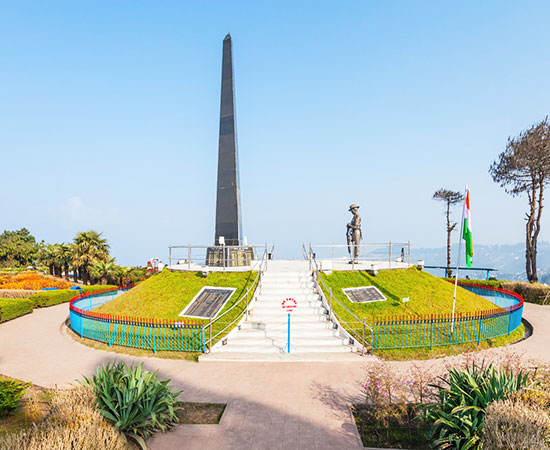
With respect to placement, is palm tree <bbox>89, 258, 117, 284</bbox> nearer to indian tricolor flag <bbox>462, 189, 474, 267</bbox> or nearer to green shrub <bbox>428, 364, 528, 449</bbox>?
indian tricolor flag <bbox>462, 189, 474, 267</bbox>

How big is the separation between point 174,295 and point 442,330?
1290 cm

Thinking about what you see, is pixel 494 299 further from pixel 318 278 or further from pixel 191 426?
pixel 191 426

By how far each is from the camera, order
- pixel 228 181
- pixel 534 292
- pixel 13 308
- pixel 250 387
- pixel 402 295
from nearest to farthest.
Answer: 1. pixel 250 387
2. pixel 402 295
3. pixel 13 308
4. pixel 228 181
5. pixel 534 292

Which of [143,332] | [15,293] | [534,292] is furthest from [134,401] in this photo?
[534,292]

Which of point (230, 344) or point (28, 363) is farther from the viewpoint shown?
point (230, 344)

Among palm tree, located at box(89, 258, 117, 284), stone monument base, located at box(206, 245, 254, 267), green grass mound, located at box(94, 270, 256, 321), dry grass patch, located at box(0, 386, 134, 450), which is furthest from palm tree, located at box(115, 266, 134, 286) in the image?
dry grass patch, located at box(0, 386, 134, 450)

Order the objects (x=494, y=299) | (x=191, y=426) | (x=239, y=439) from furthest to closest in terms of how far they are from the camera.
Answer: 1. (x=494, y=299)
2. (x=191, y=426)
3. (x=239, y=439)

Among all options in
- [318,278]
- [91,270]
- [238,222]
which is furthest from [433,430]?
[91,270]

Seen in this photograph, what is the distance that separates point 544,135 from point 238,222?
97.3 ft

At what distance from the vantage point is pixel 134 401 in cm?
658

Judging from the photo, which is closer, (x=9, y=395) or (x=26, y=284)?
(x=9, y=395)

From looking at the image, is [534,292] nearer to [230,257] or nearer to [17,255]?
[230,257]

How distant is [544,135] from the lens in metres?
29.0

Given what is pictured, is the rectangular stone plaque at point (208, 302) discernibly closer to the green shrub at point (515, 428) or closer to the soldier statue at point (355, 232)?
the soldier statue at point (355, 232)
